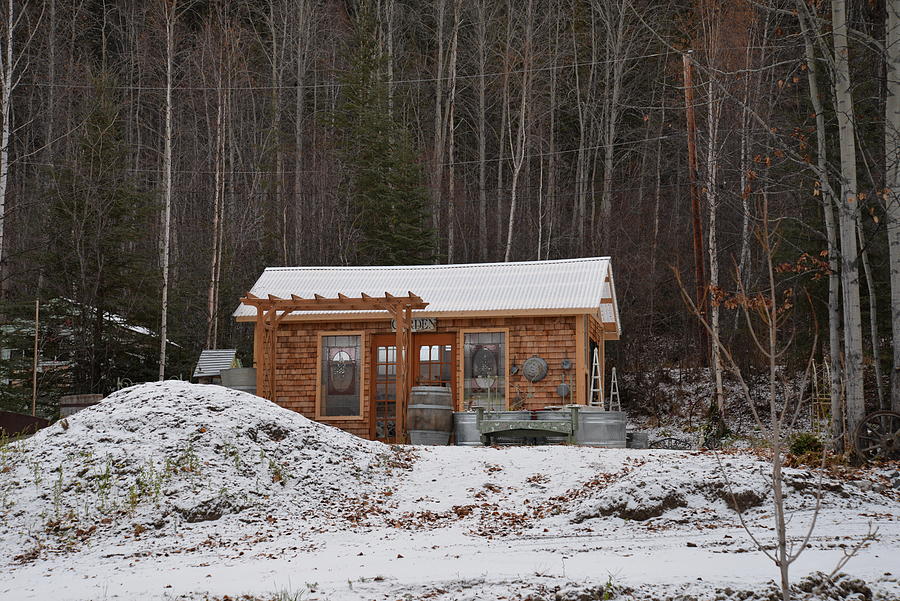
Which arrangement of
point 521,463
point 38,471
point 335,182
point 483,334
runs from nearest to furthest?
point 38,471 < point 521,463 < point 483,334 < point 335,182

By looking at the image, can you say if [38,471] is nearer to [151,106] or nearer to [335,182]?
[335,182]

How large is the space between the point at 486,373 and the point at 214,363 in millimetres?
5126

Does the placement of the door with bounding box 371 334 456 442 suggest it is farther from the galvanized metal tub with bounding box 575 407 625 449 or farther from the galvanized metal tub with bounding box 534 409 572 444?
the galvanized metal tub with bounding box 575 407 625 449

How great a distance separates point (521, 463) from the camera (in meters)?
11.4

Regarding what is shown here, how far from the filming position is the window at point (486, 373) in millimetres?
16453

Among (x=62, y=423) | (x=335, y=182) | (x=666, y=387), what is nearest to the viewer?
(x=62, y=423)

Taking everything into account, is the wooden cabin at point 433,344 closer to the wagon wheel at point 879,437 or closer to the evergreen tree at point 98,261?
the evergreen tree at point 98,261

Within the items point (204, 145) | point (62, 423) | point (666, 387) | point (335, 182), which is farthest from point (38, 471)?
point (204, 145)

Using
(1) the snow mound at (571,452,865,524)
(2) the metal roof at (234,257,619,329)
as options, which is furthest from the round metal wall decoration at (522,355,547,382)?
(1) the snow mound at (571,452,865,524)

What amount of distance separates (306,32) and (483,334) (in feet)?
62.3

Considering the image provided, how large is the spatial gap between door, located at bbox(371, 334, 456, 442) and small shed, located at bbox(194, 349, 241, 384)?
2.69 m

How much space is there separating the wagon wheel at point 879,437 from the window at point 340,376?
9.04m

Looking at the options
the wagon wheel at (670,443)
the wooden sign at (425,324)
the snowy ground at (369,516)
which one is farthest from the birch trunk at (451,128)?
the snowy ground at (369,516)

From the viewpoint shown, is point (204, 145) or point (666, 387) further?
point (204, 145)
